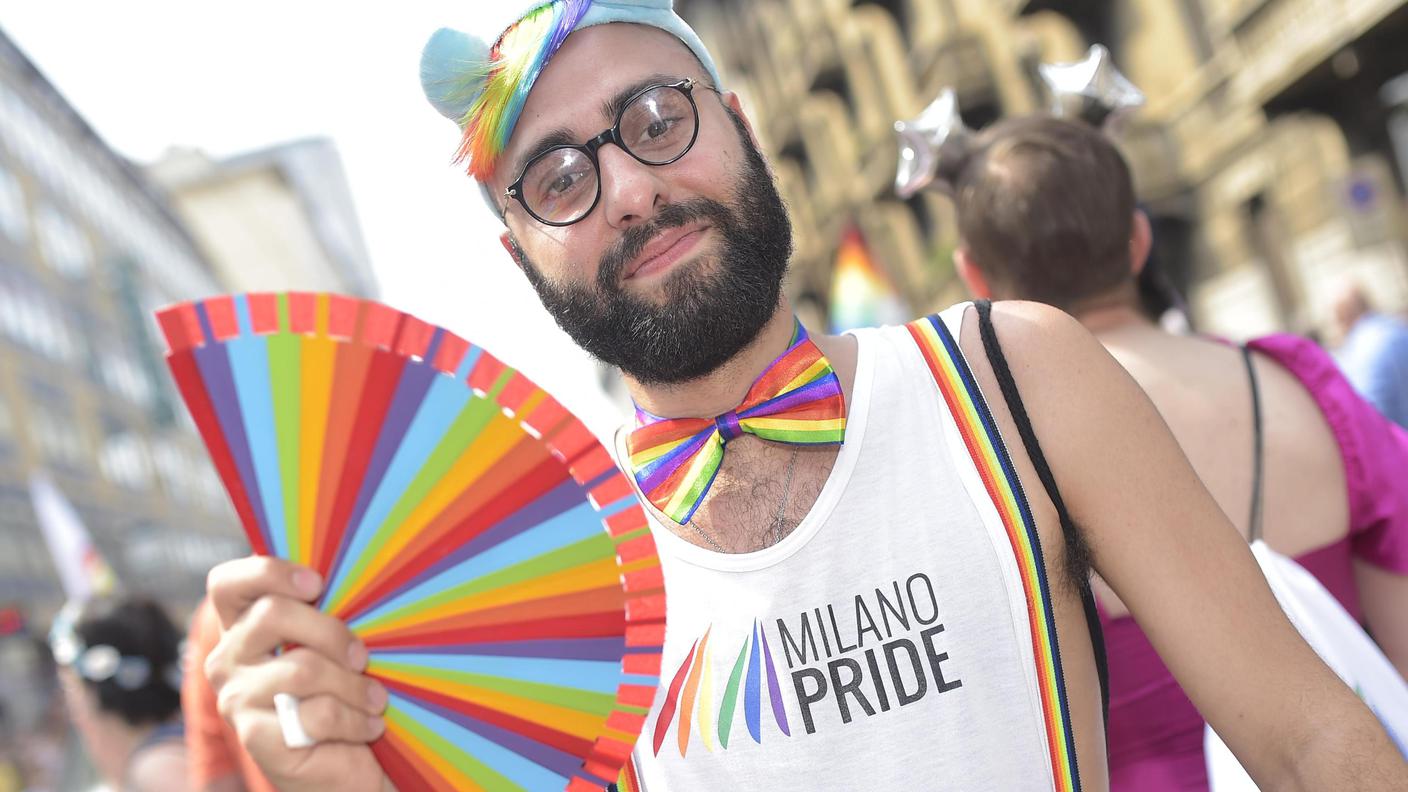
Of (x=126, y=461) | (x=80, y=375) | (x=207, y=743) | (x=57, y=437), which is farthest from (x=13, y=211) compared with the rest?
(x=207, y=743)

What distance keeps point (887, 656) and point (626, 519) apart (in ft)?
1.25

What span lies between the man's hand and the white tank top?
0.43 metres

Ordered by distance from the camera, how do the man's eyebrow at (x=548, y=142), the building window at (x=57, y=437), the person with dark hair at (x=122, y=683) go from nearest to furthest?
the man's eyebrow at (x=548, y=142), the person with dark hair at (x=122, y=683), the building window at (x=57, y=437)

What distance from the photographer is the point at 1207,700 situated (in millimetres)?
1358

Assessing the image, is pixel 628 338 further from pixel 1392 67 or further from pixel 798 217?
pixel 798 217

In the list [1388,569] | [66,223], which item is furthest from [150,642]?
[66,223]

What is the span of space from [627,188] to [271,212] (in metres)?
86.7

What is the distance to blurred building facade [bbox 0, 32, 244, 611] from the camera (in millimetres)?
26984

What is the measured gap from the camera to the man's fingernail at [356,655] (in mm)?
1159

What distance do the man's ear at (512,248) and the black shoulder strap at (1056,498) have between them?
0.68 meters

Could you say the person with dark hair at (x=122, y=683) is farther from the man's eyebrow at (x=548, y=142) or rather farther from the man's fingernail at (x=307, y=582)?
the man's fingernail at (x=307, y=582)

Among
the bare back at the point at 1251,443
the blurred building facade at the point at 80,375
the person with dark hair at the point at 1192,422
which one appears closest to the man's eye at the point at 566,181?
the person with dark hair at the point at 1192,422

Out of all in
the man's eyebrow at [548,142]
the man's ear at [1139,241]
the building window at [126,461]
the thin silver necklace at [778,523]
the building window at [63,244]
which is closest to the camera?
the thin silver necklace at [778,523]

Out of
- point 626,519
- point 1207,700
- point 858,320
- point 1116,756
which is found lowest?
point 858,320
